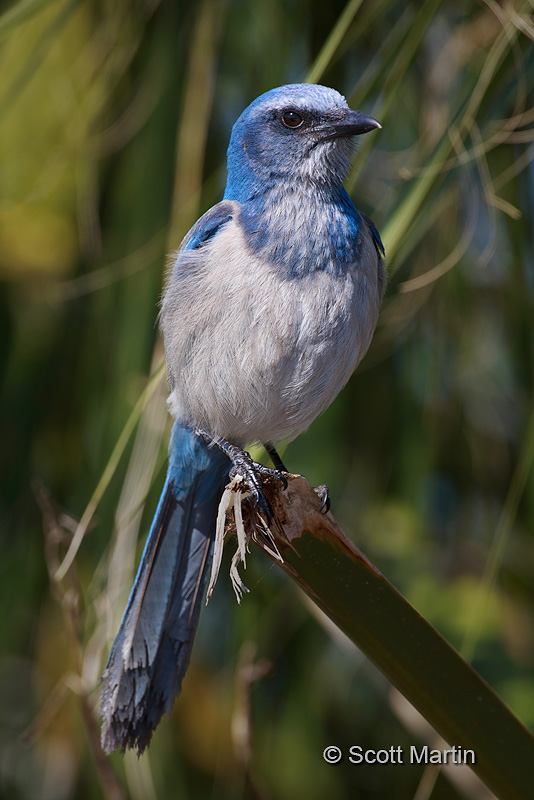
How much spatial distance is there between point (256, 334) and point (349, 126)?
0.57 meters

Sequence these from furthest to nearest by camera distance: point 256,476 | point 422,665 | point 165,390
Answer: point 165,390 < point 256,476 < point 422,665

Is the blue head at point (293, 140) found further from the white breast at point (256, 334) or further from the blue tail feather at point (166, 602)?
the blue tail feather at point (166, 602)

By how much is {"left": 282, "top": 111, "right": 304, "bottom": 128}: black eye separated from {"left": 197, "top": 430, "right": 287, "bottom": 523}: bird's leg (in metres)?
0.85

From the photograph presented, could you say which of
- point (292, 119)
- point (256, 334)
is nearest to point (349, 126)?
point (292, 119)

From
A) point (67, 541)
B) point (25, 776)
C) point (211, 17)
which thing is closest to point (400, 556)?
point (67, 541)

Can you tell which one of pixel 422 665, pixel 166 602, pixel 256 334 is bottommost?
pixel 166 602

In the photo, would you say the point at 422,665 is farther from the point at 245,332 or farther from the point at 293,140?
the point at 293,140

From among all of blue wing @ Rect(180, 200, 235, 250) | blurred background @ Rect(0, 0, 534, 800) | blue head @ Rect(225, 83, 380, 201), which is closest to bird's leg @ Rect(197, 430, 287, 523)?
blurred background @ Rect(0, 0, 534, 800)

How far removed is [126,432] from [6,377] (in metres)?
1.33

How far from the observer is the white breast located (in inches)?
80.0

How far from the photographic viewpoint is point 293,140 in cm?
222

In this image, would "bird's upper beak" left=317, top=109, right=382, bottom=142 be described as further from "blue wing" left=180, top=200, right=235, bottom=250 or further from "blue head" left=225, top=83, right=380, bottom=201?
"blue wing" left=180, top=200, right=235, bottom=250

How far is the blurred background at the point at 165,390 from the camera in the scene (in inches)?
90.1

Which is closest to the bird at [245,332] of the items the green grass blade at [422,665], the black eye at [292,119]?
the black eye at [292,119]
